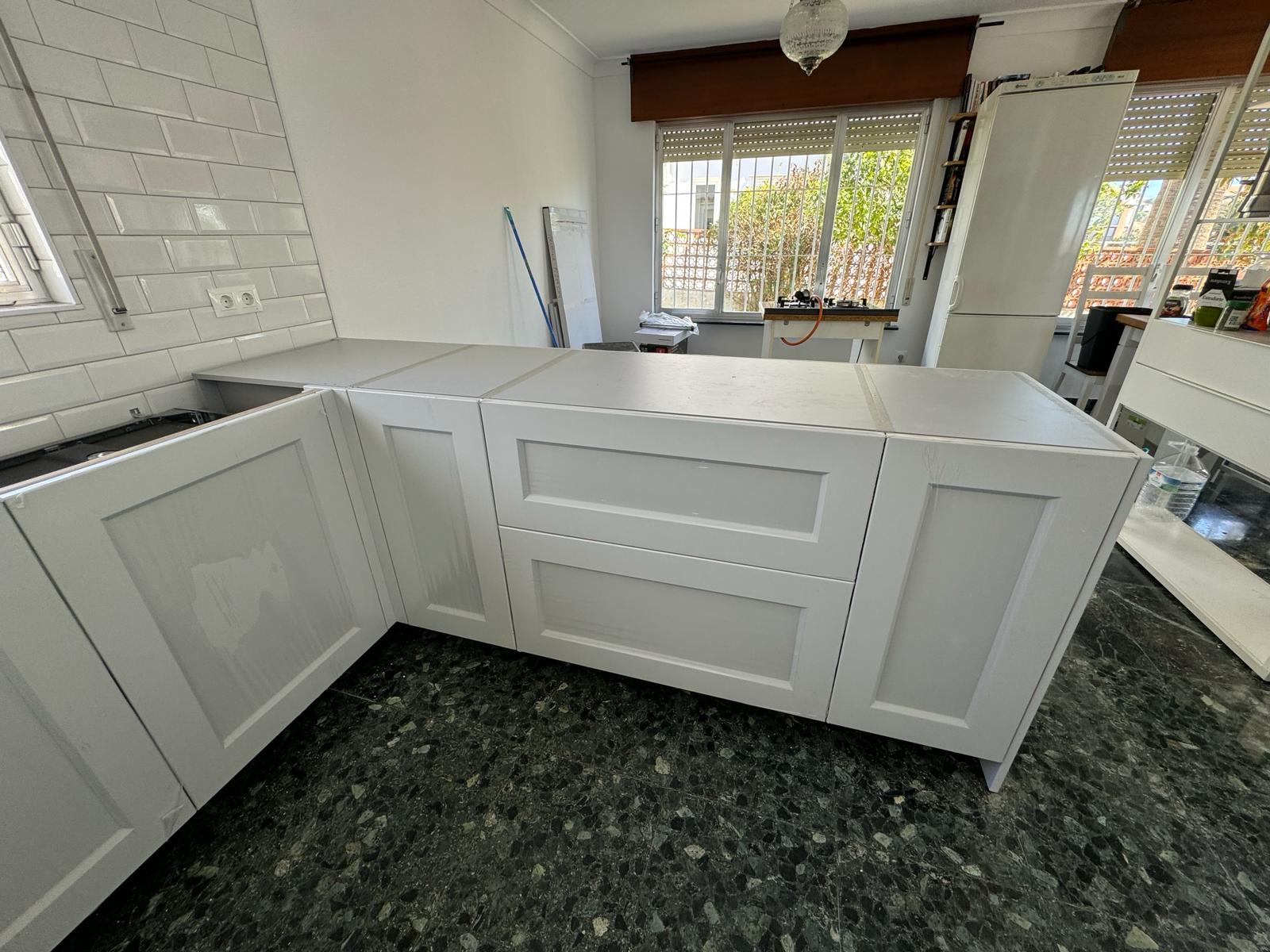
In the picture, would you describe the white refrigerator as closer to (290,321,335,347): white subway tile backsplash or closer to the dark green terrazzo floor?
the dark green terrazzo floor

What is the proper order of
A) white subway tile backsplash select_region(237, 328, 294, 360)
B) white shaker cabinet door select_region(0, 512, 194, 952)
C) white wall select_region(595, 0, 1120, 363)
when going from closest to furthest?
white shaker cabinet door select_region(0, 512, 194, 952)
white subway tile backsplash select_region(237, 328, 294, 360)
white wall select_region(595, 0, 1120, 363)

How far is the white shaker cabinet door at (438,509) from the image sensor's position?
124cm

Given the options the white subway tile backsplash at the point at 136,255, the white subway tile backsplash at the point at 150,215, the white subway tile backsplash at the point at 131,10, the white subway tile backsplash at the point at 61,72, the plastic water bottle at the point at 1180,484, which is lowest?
the plastic water bottle at the point at 1180,484

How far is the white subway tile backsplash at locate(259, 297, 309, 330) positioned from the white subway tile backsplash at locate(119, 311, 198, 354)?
24 cm

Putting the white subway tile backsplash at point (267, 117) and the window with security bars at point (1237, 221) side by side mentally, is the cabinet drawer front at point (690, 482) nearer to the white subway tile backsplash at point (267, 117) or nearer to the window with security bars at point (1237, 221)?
the white subway tile backsplash at point (267, 117)

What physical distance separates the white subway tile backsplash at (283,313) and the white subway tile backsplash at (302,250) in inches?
5.3

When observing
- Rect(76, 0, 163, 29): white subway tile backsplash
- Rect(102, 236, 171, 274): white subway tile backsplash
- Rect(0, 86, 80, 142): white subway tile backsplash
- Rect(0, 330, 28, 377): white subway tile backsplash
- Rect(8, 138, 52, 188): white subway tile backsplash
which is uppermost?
Rect(76, 0, 163, 29): white subway tile backsplash

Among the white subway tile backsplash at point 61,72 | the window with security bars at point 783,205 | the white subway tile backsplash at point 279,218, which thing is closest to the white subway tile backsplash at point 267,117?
the white subway tile backsplash at point 279,218

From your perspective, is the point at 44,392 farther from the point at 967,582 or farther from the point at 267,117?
the point at 967,582

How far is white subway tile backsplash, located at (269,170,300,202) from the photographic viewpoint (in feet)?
5.32

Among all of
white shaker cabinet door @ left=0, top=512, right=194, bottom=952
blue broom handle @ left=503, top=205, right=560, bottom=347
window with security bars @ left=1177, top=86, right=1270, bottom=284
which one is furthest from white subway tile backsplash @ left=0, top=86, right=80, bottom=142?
window with security bars @ left=1177, top=86, right=1270, bottom=284

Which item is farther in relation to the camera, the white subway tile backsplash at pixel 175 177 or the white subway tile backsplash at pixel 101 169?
the white subway tile backsplash at pixel 175 177

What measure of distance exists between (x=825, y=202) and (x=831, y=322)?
1.58m

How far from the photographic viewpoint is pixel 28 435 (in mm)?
1096
